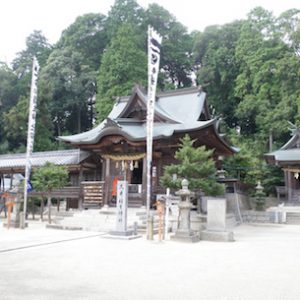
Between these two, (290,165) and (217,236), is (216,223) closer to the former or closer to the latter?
(217,236)

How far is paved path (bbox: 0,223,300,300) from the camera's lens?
4.68 m

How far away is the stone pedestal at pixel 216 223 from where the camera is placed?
Result: 10672 mm

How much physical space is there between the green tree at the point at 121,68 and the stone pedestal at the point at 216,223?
25295 mm

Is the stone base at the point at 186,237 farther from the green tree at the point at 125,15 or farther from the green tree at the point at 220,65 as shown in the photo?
the green tree at the point at 125,15

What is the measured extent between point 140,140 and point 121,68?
72.5 feet

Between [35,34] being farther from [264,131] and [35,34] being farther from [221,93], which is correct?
[264,131]

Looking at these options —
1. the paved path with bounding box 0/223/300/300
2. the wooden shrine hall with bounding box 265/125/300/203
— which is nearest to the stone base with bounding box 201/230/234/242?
the paved path with bounding box 0/223/300/300

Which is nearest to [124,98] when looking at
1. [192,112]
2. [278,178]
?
[192,112]

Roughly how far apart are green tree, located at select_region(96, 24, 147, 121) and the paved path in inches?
1079

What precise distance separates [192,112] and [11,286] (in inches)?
632

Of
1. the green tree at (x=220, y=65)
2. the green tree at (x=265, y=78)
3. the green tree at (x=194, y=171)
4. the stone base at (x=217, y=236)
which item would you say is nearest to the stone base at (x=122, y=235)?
the stone base at (x=217, y=236)

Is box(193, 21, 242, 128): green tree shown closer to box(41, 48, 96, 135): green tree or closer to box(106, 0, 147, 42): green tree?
box(106, 0, 147, 42): green tree

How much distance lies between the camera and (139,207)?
1639cm

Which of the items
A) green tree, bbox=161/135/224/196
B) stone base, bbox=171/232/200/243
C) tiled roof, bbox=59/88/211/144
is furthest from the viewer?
tiled roof, bbox=59/88/211/144
